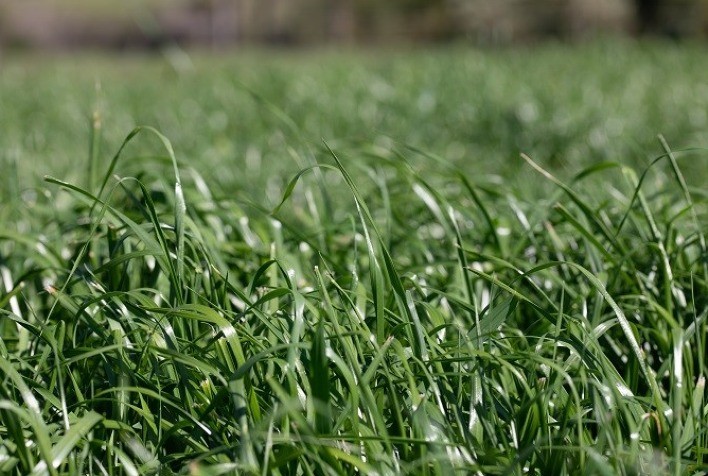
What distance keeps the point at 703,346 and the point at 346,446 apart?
0.74 meters

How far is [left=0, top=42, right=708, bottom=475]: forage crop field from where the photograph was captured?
3.75ft

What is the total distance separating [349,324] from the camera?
56.0 inches

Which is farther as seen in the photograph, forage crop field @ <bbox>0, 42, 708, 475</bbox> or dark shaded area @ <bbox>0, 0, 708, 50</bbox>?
dark shaded area @ <bbox>0, 0, 708, 50</bbox>

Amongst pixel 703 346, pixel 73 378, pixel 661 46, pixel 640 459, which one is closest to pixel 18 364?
pixel 73 378

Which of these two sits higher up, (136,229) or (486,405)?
(136,229)

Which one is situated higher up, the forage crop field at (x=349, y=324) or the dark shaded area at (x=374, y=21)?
the forage crop field at (x=349, y=324)

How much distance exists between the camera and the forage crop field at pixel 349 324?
1143 mm

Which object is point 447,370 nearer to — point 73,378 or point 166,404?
point 166,404

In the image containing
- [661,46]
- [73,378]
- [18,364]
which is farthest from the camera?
[661,46]

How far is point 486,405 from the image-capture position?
131cm

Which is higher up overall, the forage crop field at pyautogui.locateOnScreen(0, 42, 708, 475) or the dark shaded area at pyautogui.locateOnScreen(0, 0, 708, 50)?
the forage crop field at pyautogui.locateOnScreen(0, 42, 708, 475)

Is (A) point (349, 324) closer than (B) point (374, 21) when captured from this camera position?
Yes

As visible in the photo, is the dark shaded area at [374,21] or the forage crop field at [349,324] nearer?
the forage crop field at [349,324]

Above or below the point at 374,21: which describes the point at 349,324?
above
